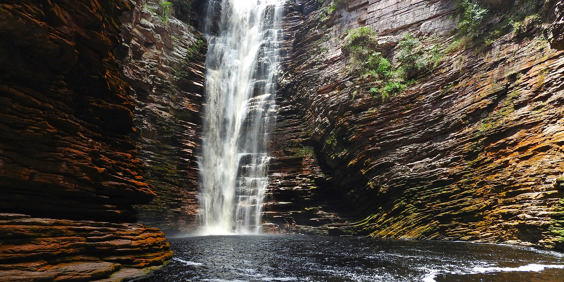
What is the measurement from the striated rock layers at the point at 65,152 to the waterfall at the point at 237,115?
505 inches

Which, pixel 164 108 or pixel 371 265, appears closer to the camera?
pixel 371 265

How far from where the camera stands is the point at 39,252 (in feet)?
18.5

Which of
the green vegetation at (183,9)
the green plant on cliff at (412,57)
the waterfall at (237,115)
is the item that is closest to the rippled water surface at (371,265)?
the waterfall at (237,115)

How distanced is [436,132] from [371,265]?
9.86m

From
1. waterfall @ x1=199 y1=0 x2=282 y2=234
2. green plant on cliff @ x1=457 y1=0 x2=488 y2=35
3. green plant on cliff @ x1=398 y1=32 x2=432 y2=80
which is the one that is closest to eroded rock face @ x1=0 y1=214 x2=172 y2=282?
waterfall @ x1=199 y1=0 x2=282 y2=234

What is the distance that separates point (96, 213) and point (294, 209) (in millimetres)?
14544

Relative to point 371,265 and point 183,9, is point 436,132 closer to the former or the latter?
point 371,265

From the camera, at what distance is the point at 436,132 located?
15461 mm

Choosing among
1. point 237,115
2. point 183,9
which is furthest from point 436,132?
point 183,9

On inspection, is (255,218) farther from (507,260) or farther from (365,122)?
(507,260)

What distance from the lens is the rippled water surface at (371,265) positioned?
22.8 feet

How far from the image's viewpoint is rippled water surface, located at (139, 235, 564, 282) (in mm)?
6957

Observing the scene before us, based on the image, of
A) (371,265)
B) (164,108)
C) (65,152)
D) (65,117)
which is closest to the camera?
(65,152)

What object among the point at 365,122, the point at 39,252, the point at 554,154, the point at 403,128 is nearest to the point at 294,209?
the point at 365,122
